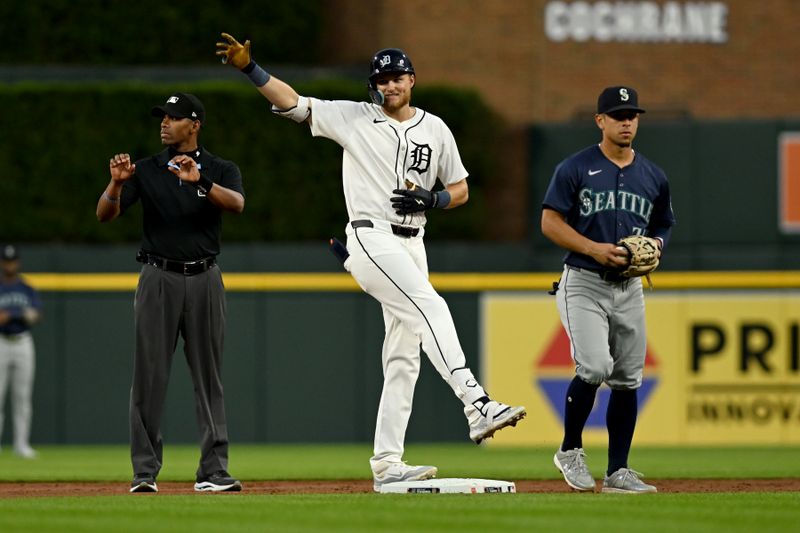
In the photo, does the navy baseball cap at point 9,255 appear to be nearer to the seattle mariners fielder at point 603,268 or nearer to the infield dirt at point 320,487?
the infield dirt at point 320,487

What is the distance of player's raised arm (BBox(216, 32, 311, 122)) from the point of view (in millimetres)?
7469

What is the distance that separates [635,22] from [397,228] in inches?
368

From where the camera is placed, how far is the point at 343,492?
8125 millimetres

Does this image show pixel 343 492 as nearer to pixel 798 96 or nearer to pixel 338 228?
pixel 338 228

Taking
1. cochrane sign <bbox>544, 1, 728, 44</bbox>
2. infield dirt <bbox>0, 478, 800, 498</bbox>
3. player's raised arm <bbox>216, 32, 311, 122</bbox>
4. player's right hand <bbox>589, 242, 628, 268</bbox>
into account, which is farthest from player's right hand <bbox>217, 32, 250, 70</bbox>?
cochrane sign <bbox>544, 1, 728, 44</bbox>

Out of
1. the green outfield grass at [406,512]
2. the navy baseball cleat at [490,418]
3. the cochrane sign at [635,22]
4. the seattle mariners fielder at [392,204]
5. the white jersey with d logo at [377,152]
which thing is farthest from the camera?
the cochrane sign at [635,22]

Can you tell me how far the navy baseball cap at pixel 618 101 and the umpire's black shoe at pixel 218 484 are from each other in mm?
2704

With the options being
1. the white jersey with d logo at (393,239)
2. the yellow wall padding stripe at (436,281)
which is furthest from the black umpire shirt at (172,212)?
the yellow wall padding stripe at (436,281)

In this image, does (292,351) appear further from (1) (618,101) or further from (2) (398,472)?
(1) (618,101)

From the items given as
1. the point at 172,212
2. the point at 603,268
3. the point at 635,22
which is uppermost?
the point at 635,22

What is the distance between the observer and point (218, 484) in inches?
317

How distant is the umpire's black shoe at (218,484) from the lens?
805 cm

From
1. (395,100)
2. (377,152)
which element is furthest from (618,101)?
(377,152)

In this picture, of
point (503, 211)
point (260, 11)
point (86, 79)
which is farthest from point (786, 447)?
point (86, 79)
